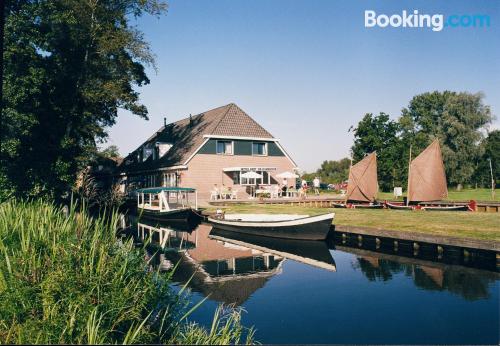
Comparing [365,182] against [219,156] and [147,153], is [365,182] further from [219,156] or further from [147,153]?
[147,153]

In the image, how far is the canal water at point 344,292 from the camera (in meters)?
7.87

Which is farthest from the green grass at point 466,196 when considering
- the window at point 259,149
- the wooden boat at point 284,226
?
the wooden boat at point 284,226

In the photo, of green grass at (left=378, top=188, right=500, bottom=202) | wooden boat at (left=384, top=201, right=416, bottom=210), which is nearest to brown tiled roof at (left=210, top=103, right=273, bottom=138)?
green grass at (left=378, top=188, right=500, bottom=202)

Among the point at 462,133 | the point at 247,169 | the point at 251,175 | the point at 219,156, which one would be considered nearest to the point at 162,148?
the point at 219,156

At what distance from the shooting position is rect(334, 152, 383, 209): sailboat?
29.9 m

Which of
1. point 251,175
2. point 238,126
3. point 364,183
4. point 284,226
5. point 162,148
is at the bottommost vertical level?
point 284,226

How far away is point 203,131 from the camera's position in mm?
38500

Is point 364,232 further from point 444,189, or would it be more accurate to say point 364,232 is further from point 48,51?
point 48,51

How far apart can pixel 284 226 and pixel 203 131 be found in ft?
73.5

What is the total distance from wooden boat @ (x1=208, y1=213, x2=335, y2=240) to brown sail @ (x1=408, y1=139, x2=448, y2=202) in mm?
13188

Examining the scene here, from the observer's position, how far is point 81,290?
538 cm

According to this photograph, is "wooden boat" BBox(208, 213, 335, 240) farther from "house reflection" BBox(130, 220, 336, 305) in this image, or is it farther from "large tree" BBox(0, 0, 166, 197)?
"large tree" BBox(0, 0, 166, 197)

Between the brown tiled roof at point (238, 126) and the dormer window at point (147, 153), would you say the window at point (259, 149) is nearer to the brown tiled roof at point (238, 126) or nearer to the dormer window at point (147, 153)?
the brown tiled roof at point (238, 126)

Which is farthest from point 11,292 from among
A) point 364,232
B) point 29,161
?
point 29,161
